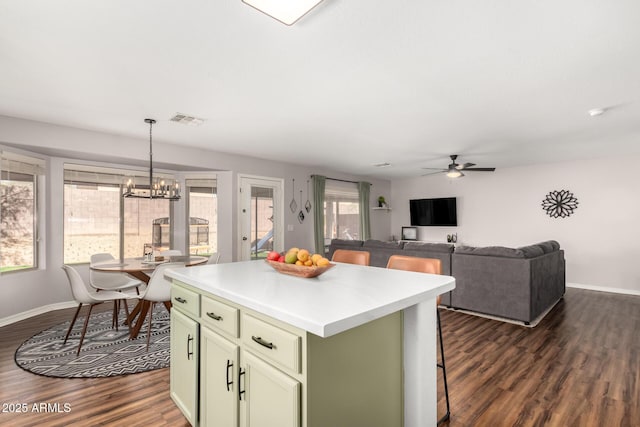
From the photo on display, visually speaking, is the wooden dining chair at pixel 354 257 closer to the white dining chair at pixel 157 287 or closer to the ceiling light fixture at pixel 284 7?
the white dining chair at pixel 157 287

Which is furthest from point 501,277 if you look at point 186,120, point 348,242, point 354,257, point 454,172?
point 186,120

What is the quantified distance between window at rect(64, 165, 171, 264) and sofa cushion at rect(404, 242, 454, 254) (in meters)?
4.17

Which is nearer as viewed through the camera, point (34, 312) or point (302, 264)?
point (302, 264)

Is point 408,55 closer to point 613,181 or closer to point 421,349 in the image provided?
point 421,349

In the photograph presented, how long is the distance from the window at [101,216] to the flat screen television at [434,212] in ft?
19.4

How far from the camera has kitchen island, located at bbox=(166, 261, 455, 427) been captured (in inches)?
45.8

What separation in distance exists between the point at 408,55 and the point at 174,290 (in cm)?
224

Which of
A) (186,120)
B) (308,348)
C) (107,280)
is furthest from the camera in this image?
(107,280)

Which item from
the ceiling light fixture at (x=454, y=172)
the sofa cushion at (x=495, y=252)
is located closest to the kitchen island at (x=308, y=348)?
the sofa cushion at (x=495, y=252)

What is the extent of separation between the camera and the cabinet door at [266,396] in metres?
1.16

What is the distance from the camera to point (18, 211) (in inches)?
159

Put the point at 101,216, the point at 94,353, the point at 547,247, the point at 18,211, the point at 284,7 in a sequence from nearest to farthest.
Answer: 1. the point at 284,7
2. the point at 94,353
3. the point at 18,211
4. the point at 547,247
5. the point at 101,216

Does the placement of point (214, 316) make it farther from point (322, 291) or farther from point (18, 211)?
point (18, 211)

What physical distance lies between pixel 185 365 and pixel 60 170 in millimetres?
4112
